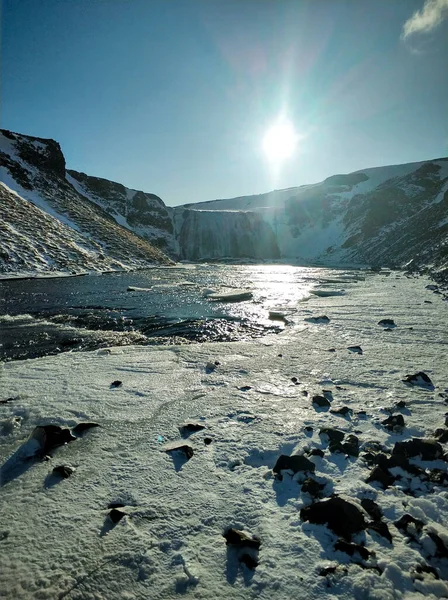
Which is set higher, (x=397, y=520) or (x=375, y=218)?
(x=375, y=218)

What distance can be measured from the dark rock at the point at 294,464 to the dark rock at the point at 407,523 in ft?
3.52

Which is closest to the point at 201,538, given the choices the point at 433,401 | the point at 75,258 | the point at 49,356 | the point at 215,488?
the point at 215,488

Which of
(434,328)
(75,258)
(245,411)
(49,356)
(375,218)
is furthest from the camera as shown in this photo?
(375,218)

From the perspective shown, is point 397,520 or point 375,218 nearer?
point 397,520

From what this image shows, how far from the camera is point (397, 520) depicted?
3.34m

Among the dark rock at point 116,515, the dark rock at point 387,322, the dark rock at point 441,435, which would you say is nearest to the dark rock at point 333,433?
the dark rock at point 441,435

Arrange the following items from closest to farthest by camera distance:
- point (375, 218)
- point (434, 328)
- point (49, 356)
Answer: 1. point (49, 356)
2. point (434, 328)
3. point (375, 218)

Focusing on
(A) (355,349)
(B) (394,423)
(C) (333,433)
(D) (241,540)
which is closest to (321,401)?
(C) (333,433)

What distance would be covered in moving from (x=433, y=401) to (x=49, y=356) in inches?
367

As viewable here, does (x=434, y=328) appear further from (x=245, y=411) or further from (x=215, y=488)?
(x=215, y=488)

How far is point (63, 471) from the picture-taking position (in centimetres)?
401

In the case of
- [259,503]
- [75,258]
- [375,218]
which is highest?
[375,218]

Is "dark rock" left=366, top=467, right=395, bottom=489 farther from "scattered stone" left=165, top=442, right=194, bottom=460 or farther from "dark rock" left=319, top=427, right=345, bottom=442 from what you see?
"scattered stone" left=165, top=442, right=194, bottom=460

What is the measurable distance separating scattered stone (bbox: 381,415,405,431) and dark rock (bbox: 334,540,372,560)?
96.6 inches
